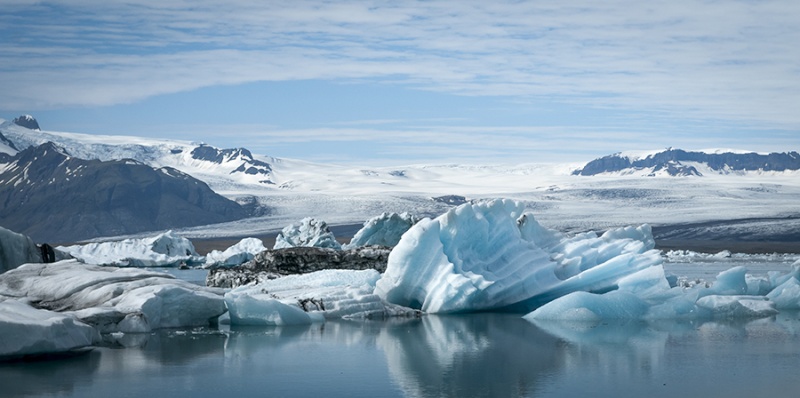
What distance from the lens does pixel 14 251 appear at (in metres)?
15.6

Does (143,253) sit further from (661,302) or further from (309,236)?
(661,302)

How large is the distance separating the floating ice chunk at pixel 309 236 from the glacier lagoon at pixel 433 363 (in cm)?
2119

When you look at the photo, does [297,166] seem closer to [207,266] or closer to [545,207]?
[545,207]

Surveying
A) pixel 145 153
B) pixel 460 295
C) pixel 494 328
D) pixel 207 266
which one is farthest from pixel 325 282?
pixel 145 153

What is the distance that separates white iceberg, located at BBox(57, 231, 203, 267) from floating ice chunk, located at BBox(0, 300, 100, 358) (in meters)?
30.0

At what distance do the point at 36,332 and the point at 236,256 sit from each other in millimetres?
29352

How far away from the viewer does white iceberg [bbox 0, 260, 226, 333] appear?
12086mm

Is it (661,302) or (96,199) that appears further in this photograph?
(96,199)

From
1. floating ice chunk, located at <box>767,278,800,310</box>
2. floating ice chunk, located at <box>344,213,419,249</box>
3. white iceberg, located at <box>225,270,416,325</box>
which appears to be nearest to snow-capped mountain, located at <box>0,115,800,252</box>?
floating ice chunk, located at <box>344,213,419,249</box>

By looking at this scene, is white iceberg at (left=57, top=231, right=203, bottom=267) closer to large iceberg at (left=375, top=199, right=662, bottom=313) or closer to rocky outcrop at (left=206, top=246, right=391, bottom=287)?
rocky outcrop at (left=206, top=246, right=391, bottom=287)

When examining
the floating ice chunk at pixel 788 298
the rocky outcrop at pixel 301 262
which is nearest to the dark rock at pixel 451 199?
the rocky outcrop at pixel 301 262

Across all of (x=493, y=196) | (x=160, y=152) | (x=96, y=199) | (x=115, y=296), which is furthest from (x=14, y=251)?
(x=160, y=152)

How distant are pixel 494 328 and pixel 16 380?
247 inches

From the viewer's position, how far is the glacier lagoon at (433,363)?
8.24 meters
